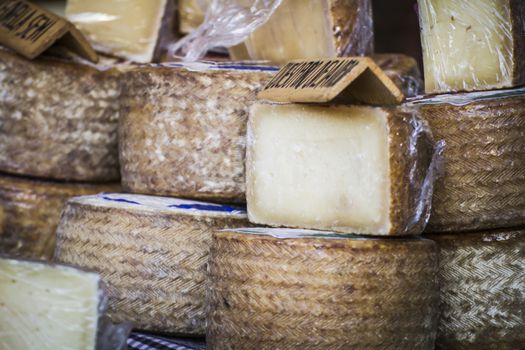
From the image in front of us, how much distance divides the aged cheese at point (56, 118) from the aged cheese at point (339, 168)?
29.8 inches

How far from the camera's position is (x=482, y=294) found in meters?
2.09

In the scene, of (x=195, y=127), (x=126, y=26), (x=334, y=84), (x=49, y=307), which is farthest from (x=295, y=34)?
(x=49, y=307)

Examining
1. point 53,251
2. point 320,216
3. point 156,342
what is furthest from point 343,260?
point 53,251

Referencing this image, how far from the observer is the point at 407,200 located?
72.6 inches

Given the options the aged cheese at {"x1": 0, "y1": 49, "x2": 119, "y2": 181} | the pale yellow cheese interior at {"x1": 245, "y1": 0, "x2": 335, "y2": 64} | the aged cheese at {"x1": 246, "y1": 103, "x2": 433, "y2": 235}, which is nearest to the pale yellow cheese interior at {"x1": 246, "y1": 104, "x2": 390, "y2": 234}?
the aged cheese at {"x1": 246, "y1": 103, "x2": 433, "y2": 235}

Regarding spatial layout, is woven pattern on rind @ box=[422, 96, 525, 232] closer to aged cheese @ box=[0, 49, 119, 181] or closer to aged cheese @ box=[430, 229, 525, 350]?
aged cheese @ box=[430, 229, 525, 350]

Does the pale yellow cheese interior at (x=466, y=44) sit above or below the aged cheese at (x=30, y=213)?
above

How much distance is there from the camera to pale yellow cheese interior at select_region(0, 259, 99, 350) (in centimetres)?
169

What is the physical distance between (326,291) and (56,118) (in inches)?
44.3

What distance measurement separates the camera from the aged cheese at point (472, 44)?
2145 millimetres

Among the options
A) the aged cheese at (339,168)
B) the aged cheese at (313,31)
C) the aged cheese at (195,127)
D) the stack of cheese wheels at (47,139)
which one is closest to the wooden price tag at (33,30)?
the stack of cheese wheels at (47,139)

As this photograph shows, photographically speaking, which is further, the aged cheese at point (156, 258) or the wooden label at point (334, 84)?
the aged cheese at point (156, 258)

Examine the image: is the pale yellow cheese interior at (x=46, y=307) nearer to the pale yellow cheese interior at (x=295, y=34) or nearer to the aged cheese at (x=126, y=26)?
the pale yellow cheese interior at (x=295, y=34)

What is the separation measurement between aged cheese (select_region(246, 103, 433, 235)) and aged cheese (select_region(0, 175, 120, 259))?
0.84m
